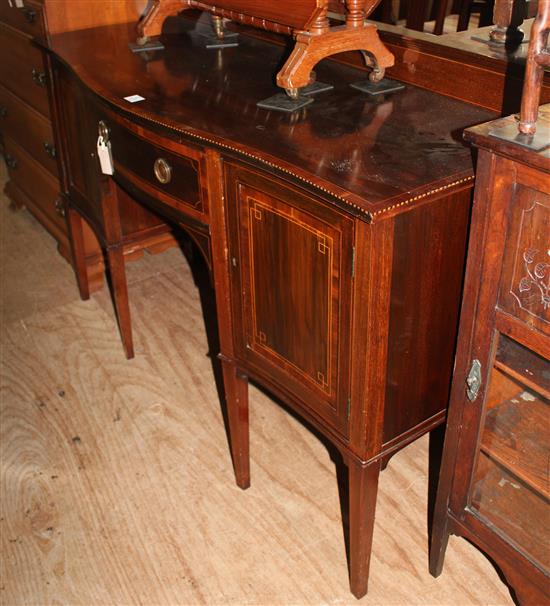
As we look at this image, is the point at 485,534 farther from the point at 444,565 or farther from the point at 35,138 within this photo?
the point at 35,138

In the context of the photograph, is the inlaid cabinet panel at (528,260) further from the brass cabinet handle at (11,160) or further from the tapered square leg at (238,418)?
the brass cabinet handle at (11,160)

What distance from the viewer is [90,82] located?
1.83 meters

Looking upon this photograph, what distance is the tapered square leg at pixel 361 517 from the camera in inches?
58.6

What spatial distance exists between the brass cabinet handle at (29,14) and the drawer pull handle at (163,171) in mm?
998

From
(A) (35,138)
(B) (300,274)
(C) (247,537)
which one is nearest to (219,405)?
(C) (247,537)

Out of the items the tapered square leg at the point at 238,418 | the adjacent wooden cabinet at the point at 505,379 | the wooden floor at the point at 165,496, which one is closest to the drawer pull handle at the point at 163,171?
the tapered square leg at the point at 238,418

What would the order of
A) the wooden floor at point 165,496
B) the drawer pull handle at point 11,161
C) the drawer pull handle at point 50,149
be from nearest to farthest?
the wooden floor at point 165,496 → the drawer pull handle at point 50,149 → the drawer pull handle at point 11,161

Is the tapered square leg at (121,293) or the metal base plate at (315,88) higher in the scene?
the metal base plate at (315,88)

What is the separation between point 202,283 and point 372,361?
1.66 metres

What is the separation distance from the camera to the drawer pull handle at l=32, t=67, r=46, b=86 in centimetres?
241

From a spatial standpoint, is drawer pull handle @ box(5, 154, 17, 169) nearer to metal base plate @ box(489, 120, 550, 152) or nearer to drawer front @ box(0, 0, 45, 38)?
drawer front @ box(0, 0, 45, 38)

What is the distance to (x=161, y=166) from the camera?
1639 mm

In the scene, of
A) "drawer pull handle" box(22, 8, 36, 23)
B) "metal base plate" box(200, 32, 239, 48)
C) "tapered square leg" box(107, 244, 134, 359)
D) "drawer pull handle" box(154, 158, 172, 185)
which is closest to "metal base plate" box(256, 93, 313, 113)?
"drawer pull handle" box(154, 158, 172, 185)

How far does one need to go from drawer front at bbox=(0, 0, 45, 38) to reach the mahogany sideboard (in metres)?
0.55
